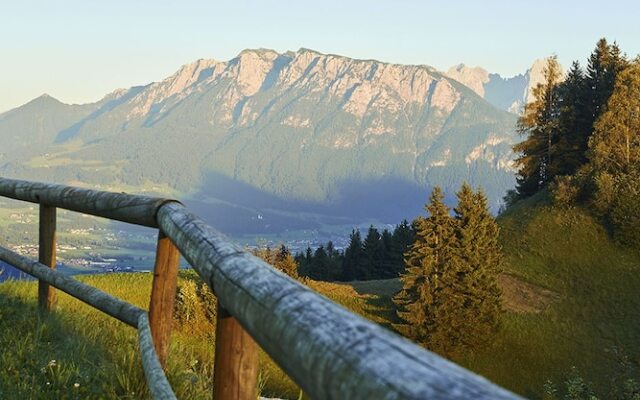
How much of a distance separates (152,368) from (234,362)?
4.30 ft

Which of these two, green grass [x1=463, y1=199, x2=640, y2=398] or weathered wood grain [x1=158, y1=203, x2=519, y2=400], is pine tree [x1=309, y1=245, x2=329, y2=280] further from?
weathered wood grain [x1=158, y1=203, x2=519, y2=400]

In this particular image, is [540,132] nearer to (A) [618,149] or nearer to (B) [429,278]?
(A) [618,149]

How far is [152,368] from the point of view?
393 centimetres

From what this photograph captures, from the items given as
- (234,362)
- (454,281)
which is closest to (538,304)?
(454,281)

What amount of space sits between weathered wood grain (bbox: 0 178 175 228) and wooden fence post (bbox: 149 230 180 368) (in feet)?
0.70

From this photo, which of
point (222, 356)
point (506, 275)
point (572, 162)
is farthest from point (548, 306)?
point (222, 356)

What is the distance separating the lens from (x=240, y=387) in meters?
2.79

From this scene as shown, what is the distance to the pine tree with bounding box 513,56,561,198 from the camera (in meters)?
62.8

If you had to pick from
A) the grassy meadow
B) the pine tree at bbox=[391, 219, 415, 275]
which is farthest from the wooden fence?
the pine tree at bbox=[391, 219, 415, 275]

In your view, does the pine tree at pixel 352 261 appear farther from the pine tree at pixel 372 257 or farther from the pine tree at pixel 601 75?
the pine tree at pixel 601 75

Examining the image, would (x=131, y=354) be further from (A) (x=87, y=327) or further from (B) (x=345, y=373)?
(B) (x=345, y=373)

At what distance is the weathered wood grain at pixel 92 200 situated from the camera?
466cm

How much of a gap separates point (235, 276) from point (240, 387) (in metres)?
0.68

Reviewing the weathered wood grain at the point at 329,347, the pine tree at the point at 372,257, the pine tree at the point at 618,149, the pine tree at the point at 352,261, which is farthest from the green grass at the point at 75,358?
the pine tree at the point at 352,261
